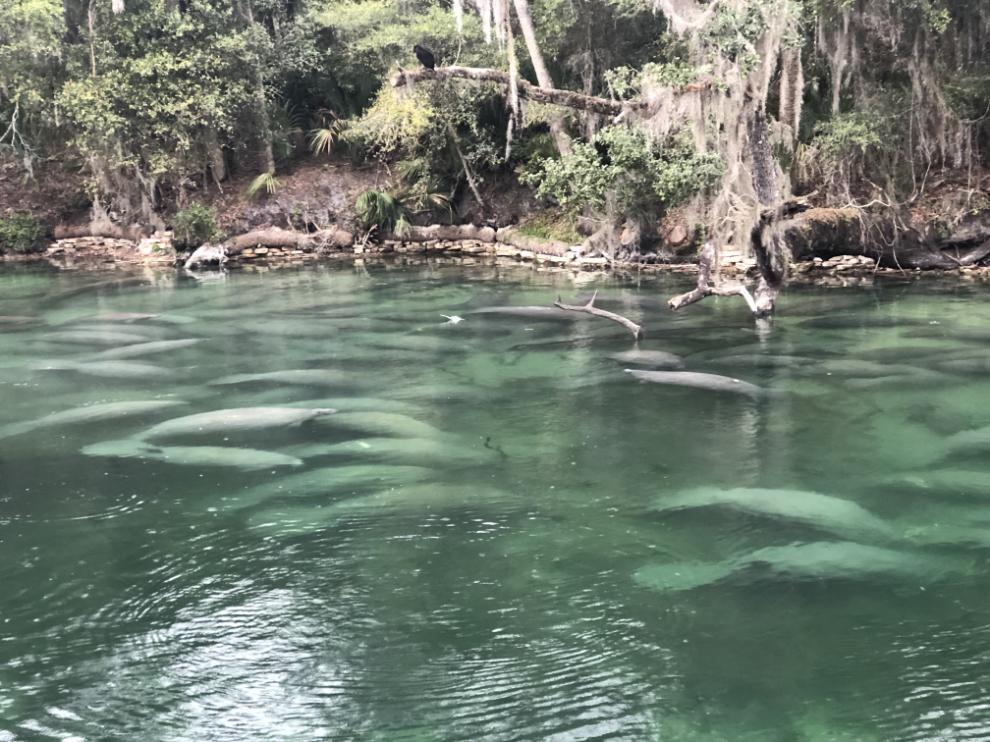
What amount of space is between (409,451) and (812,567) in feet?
11.7

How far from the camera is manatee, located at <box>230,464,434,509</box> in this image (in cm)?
702

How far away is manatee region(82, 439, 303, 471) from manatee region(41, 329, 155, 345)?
5020 millimetres

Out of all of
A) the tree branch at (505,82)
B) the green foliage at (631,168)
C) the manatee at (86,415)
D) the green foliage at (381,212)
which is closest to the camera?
the manatee at (86,415)

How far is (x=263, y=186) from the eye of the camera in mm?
25406

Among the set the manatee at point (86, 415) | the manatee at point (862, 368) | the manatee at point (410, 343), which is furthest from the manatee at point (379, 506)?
the manatee at point (410, 343)

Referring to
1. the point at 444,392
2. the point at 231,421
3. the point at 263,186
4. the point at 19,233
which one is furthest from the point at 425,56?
the point at 19,233

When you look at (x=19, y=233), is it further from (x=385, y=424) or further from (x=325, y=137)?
(x=385, y=424)

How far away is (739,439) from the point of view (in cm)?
825

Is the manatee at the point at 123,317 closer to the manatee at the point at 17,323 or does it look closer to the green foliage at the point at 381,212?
the manatee at the point at 17,323

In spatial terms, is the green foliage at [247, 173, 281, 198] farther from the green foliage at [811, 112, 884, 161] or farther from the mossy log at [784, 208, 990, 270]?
the green foliage at [811, 112, 884, 161]

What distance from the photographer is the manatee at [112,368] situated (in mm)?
10836

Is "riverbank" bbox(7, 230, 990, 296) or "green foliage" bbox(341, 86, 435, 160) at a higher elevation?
"green foliage" bbox(341, 86, 435, 160)

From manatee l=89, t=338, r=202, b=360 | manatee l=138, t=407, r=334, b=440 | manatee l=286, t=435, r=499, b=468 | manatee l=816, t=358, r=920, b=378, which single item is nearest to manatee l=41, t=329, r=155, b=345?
manatee l=89, t=338, r=202, b=360

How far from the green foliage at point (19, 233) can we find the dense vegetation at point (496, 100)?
166cm
